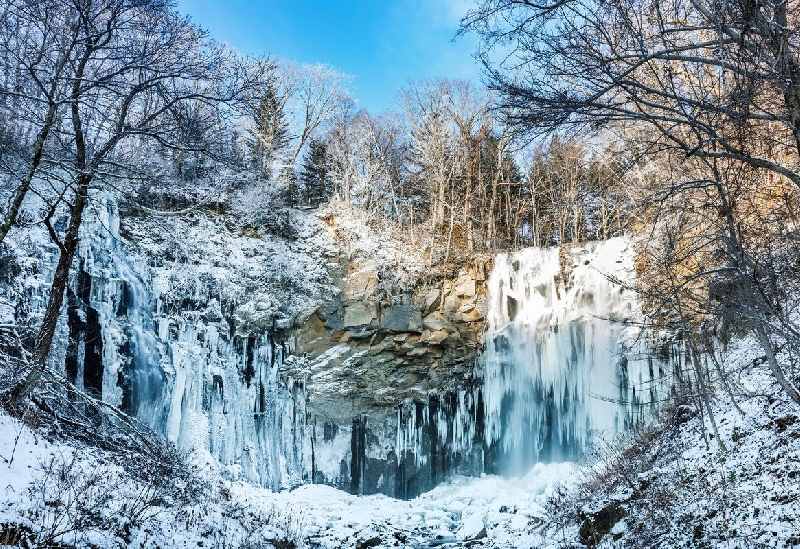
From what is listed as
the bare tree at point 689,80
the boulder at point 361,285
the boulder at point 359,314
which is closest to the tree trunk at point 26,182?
the bare tree at point 689,80

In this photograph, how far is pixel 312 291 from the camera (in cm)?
1644

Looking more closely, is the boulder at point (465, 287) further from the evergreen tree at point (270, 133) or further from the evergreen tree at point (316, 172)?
the evergreen tree at point (316, 172)

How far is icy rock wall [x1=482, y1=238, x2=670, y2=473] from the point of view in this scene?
13633 mm

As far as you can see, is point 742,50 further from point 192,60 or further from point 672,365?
point 672,365

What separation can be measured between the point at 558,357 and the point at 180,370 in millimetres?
9941

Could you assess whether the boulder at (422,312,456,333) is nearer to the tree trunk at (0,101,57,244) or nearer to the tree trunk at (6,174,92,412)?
the tree trunk at (6,174,92,412)

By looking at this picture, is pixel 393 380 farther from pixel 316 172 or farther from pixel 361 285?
pixel 316 172

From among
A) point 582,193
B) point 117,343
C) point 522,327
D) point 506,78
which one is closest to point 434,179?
point 582,193

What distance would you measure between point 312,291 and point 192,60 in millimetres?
10123

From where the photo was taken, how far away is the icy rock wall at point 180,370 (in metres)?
12.8

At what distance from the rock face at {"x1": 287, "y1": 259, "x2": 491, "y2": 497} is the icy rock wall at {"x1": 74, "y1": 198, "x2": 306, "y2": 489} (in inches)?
36.3

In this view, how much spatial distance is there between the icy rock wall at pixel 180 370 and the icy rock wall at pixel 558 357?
230 inches

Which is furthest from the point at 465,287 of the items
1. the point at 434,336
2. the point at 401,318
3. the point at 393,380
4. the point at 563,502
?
the point at 563,502

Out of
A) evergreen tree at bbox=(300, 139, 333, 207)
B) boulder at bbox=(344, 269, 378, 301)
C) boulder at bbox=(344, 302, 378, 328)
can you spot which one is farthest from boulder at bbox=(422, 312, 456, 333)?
evergreen tree at bbox=(300, 139, 333, 207)
